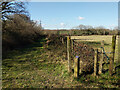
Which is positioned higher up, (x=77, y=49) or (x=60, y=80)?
(x=77, y=49)

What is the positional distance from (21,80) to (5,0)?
13740 mm

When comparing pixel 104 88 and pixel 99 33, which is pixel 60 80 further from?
pixel 99 33

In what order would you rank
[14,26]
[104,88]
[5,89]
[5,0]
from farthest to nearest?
[5,0]
[14,26]
[5,89]
[104,88]

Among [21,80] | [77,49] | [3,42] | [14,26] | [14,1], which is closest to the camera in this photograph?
[21,80]

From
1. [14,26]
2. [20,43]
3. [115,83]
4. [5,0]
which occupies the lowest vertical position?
[115,83]

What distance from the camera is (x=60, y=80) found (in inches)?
177

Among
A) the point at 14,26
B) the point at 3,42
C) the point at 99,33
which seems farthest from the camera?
the point at 99,33

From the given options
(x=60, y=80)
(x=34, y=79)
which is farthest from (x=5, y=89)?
(x=60, y=80)

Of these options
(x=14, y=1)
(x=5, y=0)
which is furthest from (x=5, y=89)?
(x=14, y=1)

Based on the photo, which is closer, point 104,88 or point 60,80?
point 104,88

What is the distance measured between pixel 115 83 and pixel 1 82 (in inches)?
184

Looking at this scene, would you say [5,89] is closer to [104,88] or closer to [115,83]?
[104,88]

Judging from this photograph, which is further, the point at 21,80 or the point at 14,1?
→ the point at 14,1

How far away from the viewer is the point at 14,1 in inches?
638
